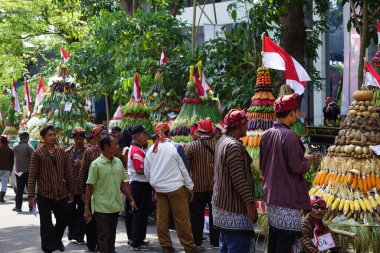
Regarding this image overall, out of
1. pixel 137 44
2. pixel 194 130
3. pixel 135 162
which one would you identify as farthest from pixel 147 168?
pixel 137 44

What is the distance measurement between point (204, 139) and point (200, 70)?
9.45ft

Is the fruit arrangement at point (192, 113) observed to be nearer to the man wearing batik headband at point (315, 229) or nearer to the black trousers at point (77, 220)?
the black trousers at point (77, 220)

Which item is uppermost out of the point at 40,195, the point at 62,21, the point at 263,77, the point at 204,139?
the point at 62,21

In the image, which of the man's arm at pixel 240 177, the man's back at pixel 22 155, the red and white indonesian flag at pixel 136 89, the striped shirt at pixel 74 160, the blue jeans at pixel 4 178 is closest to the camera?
the man's arm at pixel 240 177

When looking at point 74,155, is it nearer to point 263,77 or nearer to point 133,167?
point 133,167

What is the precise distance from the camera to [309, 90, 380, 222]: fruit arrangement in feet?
29.2

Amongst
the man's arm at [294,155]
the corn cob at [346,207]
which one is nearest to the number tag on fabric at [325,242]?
the corn cob at [346,207]

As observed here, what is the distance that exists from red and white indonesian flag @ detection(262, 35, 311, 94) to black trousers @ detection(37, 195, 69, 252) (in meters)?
3.50

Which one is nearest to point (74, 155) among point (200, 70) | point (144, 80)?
point (200, 70)

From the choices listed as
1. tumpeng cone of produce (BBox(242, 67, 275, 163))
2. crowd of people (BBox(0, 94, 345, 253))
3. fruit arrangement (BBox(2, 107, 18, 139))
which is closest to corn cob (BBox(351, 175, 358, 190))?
crowd of people (BBox(0, 94, 345, 253))

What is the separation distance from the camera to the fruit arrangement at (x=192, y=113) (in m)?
12.8

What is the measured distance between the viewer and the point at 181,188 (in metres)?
9.93

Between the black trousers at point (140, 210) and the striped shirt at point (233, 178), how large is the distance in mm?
3565

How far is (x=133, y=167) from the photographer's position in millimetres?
10703
